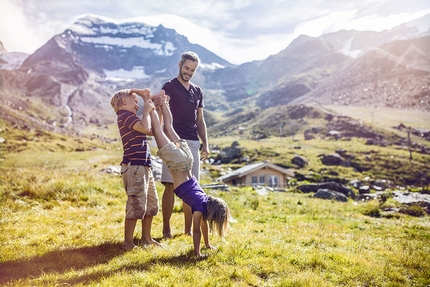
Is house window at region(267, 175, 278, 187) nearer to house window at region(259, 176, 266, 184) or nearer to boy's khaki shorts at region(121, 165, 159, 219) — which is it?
house window at region(259, 176, 266, 184)

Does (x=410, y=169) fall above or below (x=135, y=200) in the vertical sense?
below

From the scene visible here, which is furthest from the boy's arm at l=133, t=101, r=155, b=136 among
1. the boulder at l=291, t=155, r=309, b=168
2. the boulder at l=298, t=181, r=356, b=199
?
the boulder at l=291, t=155, r=309, b=168

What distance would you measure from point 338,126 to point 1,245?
161m

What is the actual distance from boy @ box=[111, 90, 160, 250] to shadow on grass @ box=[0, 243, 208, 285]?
58cm

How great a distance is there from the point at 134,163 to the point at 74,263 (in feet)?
6.61

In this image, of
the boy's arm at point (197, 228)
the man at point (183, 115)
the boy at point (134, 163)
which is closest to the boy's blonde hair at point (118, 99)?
the boy at point (134, 163)

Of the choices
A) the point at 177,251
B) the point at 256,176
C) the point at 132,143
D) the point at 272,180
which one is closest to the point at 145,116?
the point at 132,143

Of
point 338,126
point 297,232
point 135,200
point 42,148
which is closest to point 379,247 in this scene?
point 297,232

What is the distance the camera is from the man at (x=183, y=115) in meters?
7.14

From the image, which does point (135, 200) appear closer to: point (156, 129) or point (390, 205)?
point (156, 129)

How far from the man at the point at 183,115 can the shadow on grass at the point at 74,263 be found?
5.05ft

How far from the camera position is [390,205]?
15.9 metres

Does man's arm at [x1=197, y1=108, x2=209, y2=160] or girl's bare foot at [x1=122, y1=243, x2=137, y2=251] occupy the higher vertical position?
man's arm at [x1=197, y1=108, x2=209, y2=160]

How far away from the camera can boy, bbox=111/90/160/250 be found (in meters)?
5.94
